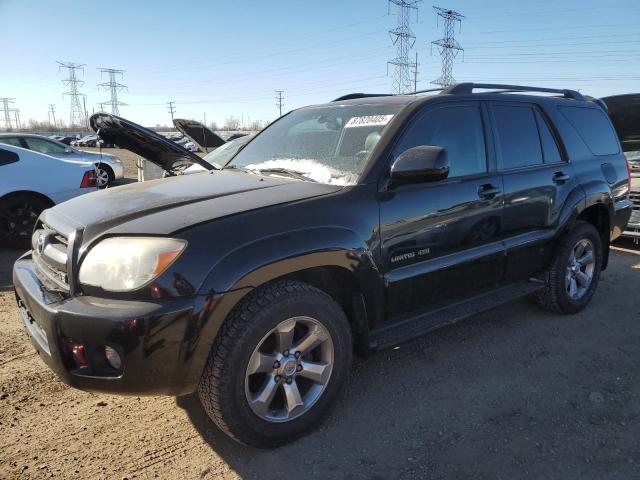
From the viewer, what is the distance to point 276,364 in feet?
8.19

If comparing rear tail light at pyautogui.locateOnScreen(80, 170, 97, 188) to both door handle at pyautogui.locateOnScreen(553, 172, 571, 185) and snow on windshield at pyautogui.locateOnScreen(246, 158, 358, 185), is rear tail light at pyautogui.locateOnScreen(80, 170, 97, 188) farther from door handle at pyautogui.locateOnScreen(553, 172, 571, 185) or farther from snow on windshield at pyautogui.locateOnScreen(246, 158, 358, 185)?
door handle at pyautogui.locateOnScreen(553, 172, 571, 185)

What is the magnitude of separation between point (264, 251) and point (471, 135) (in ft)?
6.30

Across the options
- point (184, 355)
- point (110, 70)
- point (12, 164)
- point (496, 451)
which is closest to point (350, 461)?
point (496, 451)

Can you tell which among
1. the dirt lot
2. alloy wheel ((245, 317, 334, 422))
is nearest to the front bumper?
alloy wheel ((245, 317, 334, 422))

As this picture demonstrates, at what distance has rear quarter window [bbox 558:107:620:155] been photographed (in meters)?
4.37

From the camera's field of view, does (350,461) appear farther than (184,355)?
Yes

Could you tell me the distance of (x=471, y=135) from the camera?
3451 mm

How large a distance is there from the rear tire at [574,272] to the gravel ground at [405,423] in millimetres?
513

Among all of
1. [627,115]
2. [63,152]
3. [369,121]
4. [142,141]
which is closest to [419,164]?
[369,121]

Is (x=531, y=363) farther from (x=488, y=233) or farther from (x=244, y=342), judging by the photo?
(x=244, y=342)

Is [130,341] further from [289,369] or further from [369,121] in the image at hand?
[369,121]

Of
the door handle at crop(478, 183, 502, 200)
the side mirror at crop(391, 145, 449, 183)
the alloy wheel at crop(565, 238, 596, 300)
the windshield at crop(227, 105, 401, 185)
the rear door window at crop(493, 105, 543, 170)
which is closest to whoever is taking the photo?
the side mirror at crop(391, 145, 449, 183)

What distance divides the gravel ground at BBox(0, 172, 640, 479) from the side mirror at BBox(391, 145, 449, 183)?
139 centimetres

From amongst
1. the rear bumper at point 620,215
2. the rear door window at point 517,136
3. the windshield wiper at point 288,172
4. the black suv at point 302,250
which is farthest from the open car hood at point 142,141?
the rear bumper at point 620,215
